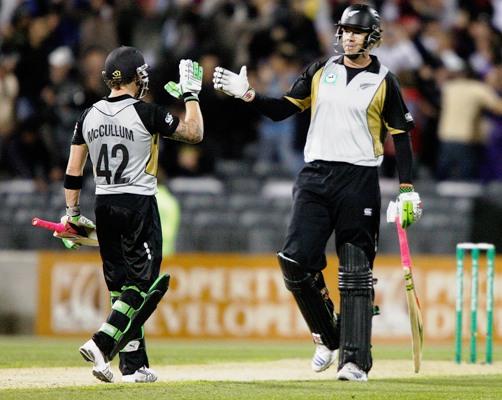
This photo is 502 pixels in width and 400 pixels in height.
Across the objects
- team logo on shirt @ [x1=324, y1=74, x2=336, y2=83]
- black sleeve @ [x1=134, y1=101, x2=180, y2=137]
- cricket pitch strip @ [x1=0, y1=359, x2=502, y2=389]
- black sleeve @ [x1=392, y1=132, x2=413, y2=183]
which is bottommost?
cricket pitch strip @ [x1=0, y1=359, x2=502, y2=389]

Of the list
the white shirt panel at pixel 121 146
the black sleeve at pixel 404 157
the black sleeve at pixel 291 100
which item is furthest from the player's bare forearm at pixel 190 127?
the black sleeve at pixel 404 157

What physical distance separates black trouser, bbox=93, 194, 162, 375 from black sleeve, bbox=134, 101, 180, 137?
0.45 m

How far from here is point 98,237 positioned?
897 cm

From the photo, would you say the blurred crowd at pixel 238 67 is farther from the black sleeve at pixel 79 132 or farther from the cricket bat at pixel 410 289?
the black sleeve at pixel 79 132

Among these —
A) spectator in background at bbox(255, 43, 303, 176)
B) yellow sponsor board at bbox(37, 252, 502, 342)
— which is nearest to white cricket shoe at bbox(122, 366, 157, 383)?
yellow sponsor board at bbox(37, 252, 502, 342)

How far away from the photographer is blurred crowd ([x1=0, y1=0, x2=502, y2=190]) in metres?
17.2

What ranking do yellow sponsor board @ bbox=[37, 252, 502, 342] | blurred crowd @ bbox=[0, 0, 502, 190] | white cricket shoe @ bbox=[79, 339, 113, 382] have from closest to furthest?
1. white cricket shoe @ bbox=[79, 339, 113, 382]
2. yellow sponsor board @ bbox=[37, 252, 502, 342]
3. blurred crowd @ bbox=[0, 0, 502, 190]

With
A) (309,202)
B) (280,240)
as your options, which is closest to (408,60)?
(280,240)

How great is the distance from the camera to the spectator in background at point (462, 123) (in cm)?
1672

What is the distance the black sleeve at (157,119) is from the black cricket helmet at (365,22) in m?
1.36

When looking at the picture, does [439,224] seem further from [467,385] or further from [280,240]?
[467,385]

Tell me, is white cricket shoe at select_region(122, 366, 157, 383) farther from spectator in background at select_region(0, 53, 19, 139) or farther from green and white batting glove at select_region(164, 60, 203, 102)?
spectator in background at select_region(0, 53, 19, 139)

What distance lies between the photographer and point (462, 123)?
16.8m

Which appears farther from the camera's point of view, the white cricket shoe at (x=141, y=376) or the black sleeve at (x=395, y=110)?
the black sleeve at (x=395, y=110)
